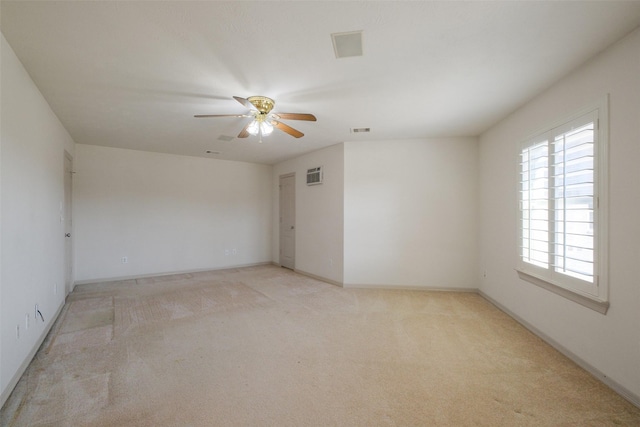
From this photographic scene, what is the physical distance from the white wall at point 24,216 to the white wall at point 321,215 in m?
3.84

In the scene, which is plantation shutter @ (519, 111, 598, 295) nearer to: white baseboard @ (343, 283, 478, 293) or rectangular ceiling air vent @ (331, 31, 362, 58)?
white baseboard @ (343, 283, 478, 293)

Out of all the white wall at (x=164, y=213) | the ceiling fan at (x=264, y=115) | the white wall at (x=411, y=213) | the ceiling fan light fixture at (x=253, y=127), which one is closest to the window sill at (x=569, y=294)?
the white wall at (x=411, y=213)

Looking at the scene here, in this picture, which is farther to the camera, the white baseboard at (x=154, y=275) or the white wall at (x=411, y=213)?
the white baseboard at (x=154, y=275)

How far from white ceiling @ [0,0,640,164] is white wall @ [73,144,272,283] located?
1858 mm

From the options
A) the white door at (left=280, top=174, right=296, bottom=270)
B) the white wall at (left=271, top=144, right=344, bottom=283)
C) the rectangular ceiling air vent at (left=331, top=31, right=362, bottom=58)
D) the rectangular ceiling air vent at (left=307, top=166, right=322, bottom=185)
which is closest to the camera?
the rectangular ceiling air vent at (left=331, top=31, right=362, bottom=58)

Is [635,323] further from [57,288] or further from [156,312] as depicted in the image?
[57,288]

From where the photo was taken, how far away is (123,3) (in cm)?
166

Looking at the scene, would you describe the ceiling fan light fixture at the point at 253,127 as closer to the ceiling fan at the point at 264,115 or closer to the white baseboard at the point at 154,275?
→ the ceiling fan at the point at 264,115

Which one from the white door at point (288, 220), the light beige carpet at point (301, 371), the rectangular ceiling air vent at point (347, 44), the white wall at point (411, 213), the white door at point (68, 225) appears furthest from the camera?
the white door at point (288, 220)

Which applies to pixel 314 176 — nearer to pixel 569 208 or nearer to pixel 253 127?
pixel 253 127

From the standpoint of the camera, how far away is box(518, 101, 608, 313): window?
221 centimetres

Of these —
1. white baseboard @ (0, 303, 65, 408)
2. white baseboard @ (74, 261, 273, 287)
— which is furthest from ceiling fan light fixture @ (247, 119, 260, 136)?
white baseboard @ (74, 261, 273, 287)

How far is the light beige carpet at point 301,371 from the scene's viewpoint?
184 cm

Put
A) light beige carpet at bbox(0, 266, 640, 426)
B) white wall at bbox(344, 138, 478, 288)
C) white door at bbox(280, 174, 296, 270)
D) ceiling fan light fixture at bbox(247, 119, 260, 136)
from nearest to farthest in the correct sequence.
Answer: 1. light beige carpet at bbox(0, 266, 640, 426)
2. ceiling fan light fixture at bbox(247, 119, 260, 136)
3. white wall at bbox(344, 138, 478, 288)
4. white door at bbox(280, 174, 296, 270)
